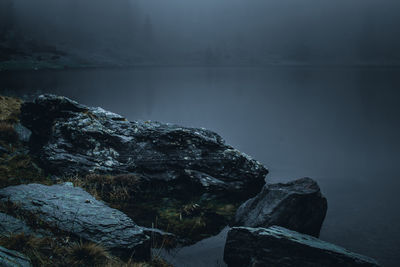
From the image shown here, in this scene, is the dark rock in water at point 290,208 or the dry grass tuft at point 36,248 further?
the dark rock in water at point 290,208

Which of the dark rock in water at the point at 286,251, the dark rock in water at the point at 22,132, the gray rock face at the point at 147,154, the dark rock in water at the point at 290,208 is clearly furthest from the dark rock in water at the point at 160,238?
the dark rock in water at the point at 22,132

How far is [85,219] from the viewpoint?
7773mm

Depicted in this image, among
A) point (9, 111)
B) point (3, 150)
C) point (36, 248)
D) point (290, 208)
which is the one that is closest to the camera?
point (36, 248)

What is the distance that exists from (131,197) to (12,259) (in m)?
6.73

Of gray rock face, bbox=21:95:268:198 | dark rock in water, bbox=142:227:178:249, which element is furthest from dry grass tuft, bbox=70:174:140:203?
dark rock in water, bbox=142:227:178:249

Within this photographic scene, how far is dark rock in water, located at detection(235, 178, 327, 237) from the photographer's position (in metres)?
9.32

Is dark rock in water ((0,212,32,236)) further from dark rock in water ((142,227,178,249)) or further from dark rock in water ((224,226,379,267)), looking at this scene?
dark rock in water ((224,226,379,267))

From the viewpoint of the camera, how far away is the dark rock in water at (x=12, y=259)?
15.5 ft

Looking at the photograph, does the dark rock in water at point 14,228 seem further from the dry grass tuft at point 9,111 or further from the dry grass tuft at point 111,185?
the dry grass tuft at point 9,111

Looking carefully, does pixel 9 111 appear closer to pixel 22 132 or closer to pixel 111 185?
pixel 22 132

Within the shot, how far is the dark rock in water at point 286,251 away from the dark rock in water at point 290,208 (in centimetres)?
115

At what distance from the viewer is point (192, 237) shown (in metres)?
9.78

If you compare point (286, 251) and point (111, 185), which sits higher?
point (286, 251)

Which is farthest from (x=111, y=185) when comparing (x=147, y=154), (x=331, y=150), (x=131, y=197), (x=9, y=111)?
(x=331, y=150)
